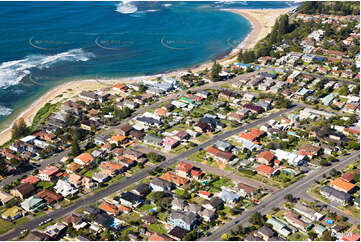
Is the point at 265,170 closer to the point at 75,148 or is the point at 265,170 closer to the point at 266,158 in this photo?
the point at 266,158

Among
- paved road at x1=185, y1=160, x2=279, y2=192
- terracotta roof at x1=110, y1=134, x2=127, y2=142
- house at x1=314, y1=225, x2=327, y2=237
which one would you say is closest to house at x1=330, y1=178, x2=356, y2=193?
paved road at x1=185, y1=160, x2=279, y2=192

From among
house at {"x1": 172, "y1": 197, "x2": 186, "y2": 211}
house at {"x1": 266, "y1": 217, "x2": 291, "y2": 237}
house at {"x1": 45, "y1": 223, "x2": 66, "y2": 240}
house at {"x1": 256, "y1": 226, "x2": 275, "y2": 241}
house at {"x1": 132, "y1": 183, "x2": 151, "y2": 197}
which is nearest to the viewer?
house at {"x1": 256, "y1": 226, "x2": 275, "y2": 241}

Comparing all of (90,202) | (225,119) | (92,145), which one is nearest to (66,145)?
(92,145)

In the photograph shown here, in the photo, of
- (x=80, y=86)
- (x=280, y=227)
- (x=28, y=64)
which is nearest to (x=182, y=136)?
(x=280, y=227)

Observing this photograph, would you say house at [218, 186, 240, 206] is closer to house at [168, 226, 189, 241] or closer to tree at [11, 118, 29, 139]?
house at [168, 226, 189, 241]

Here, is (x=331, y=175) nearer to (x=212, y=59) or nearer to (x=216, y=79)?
(x=216, y=79)

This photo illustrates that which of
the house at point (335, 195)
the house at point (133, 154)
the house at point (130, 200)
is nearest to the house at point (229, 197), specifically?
the house at point (130, 200)
